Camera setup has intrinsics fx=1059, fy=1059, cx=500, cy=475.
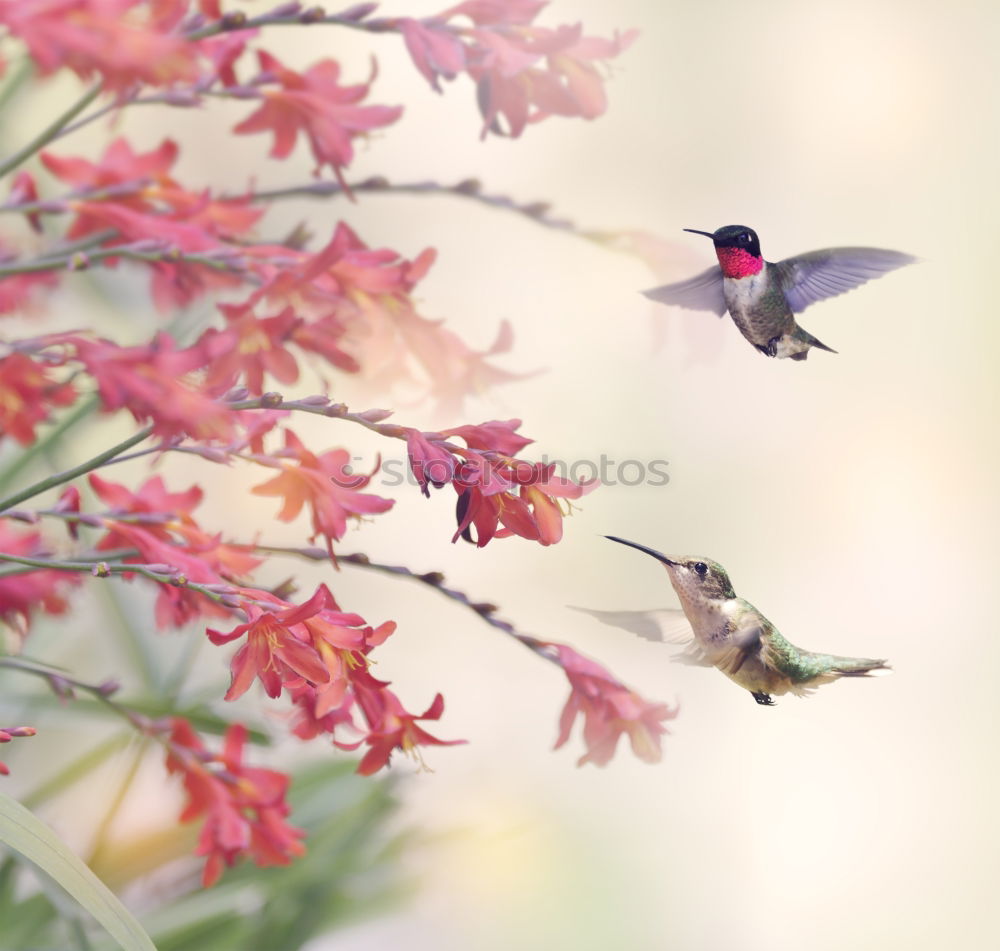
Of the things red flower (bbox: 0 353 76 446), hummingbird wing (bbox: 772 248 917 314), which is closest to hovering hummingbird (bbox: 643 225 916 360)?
hummingbird wing (bbox: 772 248 917 314)

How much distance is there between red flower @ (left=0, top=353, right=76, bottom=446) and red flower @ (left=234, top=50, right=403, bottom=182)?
12 centimetres

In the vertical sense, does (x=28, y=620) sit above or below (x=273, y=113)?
below

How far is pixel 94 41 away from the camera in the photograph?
0.25 meters

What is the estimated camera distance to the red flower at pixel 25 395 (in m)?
0.36

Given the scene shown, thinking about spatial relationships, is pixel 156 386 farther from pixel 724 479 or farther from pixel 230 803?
pixel 724 479

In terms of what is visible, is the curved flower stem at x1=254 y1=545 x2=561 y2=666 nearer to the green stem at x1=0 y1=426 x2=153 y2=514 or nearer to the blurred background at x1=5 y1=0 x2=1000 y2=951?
the green stem at x1=0 y1=426 x2=153 y2=514

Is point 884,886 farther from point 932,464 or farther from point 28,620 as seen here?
point 28,620

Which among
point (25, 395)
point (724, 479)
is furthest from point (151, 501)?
point (724, 479)

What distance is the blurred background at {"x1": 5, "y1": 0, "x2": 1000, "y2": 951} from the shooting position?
2.84 ft

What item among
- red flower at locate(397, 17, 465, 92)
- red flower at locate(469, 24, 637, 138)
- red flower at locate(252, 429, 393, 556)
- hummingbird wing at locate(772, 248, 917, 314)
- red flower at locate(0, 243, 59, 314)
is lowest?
red flower at locate(252, 429, 393, 556)

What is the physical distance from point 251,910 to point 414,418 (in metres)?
0.34

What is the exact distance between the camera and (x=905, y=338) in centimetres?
85

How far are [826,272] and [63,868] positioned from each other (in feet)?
0.87

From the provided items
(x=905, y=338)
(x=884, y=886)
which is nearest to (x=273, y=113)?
(x=905, y=338)
